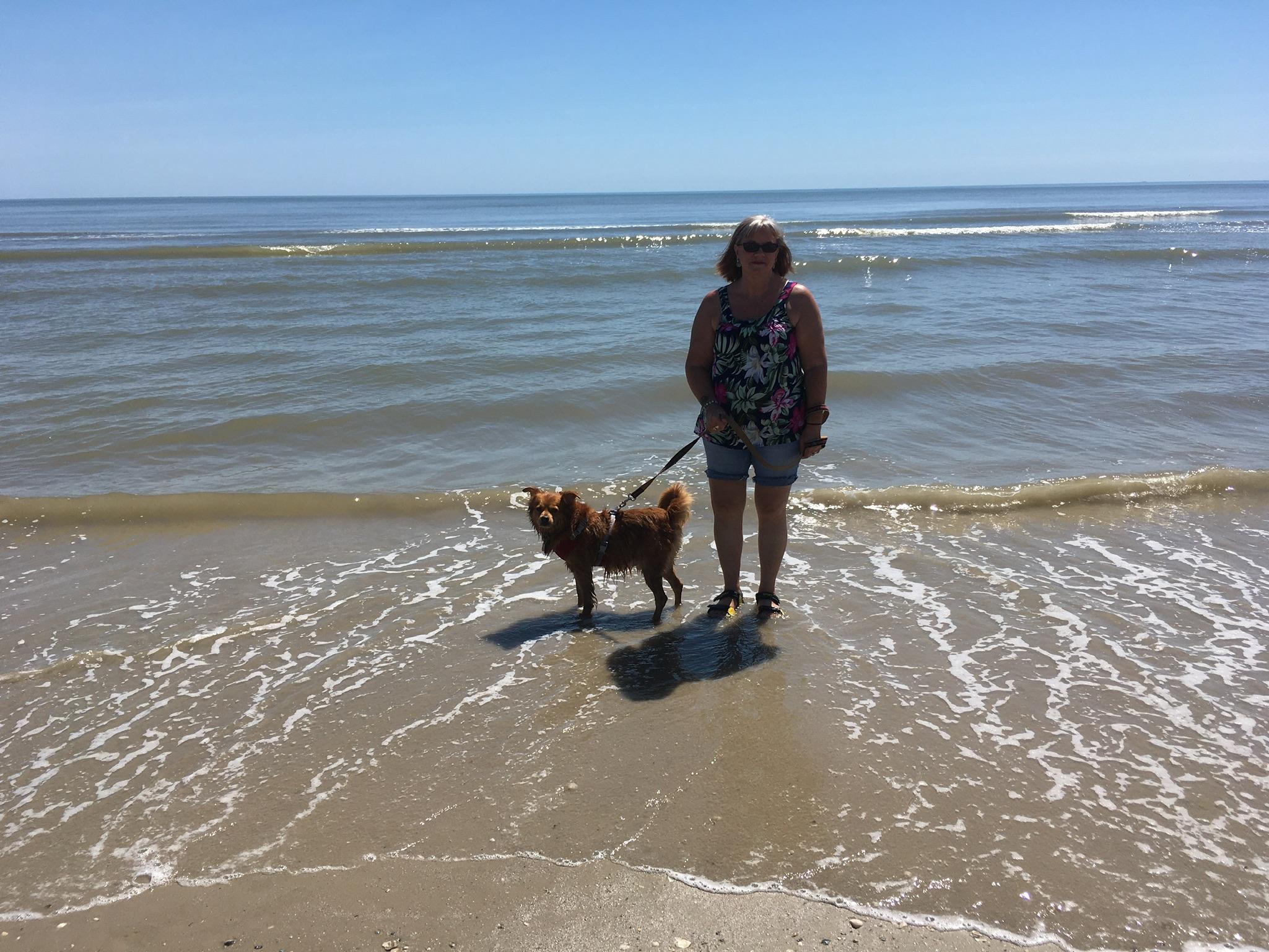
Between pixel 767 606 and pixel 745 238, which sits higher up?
pixel 745 238

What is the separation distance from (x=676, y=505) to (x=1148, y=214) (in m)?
59.5

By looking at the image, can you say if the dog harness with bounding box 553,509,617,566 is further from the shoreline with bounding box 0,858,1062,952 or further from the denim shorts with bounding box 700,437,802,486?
the shoreline with bounding box 0,858,1062,952

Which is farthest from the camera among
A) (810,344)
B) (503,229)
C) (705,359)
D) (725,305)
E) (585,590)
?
(503,229)

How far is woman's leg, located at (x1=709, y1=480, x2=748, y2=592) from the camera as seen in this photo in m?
4.89

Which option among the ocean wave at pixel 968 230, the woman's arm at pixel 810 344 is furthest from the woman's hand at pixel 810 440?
the ocean wave at pixel 968 230

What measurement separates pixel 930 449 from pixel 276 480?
20.8 feet

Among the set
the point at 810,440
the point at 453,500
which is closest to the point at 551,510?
the point at 810,440

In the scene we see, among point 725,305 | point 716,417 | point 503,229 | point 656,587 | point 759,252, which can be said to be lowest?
point 656,587

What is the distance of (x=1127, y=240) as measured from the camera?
1181 inches

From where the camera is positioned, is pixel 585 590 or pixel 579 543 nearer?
pixel 579 543

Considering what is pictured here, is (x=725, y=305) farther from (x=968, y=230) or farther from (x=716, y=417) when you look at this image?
(x=968, y=230)

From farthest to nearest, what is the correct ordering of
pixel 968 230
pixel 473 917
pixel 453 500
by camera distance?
pixel 968 230 < pixel 453 500 < pixel 473 917

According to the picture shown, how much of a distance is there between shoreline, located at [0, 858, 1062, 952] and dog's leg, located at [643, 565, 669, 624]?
2.19 metres

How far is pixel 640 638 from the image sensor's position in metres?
4.93
